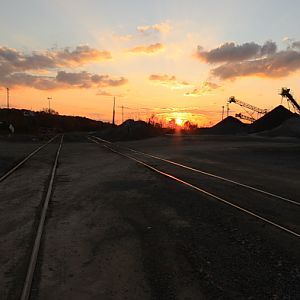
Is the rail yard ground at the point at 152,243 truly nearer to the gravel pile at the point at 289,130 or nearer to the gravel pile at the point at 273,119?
the gravel pile at the point at 289,130

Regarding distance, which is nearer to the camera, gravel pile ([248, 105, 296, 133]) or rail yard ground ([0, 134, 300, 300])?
rail yard ground ([0, 134, 300, 300])

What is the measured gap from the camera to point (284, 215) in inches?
386

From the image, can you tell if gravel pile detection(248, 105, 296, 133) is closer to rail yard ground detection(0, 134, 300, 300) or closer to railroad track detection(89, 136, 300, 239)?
railroad track detection(89, 136, 300, 239)

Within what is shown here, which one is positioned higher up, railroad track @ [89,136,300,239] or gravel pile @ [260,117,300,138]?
gravel pile @ [260,117,300,138]

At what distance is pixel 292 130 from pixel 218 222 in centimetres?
6712

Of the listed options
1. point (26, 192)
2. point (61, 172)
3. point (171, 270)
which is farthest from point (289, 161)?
point (171, 270)

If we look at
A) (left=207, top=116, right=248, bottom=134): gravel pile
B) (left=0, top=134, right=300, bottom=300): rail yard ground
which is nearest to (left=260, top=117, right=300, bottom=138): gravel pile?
(left=207, top=116, right=248, bottom=134): gravel pile

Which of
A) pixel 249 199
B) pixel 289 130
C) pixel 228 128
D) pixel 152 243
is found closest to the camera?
pixel 152 243

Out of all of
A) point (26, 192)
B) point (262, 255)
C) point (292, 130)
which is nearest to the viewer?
point (262, 255)

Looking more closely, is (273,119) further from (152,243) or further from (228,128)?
(152,243)

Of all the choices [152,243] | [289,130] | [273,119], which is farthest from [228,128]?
[152,243]

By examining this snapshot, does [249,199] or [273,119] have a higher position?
[273,119]

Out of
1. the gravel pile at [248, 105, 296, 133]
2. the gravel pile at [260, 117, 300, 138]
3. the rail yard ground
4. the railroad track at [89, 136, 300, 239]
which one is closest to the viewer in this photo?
the rail yard ground

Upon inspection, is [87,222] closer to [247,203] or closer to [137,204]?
[137,204]
